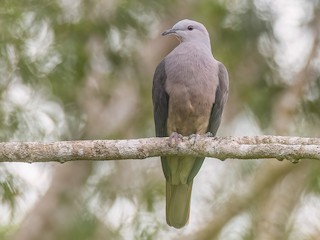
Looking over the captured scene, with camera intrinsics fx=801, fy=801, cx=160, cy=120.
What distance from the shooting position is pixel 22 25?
6352 millimetres

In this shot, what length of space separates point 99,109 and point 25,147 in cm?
241

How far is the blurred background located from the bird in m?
0.37

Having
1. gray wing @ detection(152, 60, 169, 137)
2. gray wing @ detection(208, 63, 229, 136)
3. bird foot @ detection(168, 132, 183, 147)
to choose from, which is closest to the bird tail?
gray wing @ detection(152, 60, 169, 137)

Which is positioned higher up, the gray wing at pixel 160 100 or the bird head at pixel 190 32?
the bird head at pixel 190 32

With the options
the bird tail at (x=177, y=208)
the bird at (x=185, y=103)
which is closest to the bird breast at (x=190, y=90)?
the bird at (x=185, y=103)

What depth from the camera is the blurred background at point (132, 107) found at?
242 inches

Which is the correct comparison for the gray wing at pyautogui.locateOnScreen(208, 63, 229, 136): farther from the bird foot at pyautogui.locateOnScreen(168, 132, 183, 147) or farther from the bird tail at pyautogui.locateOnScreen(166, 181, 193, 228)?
the bird foot at pyautogui.locateOnScreen(168, 132, 183, 147)

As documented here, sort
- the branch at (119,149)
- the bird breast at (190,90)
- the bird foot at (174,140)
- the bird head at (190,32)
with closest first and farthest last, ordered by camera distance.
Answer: the branch at (119,149), the bird foot at (174,140), the bird breast at (190,90), the bird head at (190,32)

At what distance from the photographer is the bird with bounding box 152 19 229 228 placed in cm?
555

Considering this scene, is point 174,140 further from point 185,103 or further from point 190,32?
point 190,32

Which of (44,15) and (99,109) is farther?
(99,109)

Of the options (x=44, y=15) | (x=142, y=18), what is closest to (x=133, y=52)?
(x=142, y=18)

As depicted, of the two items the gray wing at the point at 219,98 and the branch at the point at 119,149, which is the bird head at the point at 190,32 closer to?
the gray wing at the point at 219,98

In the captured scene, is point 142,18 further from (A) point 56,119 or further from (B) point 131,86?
(A) point 56,119
